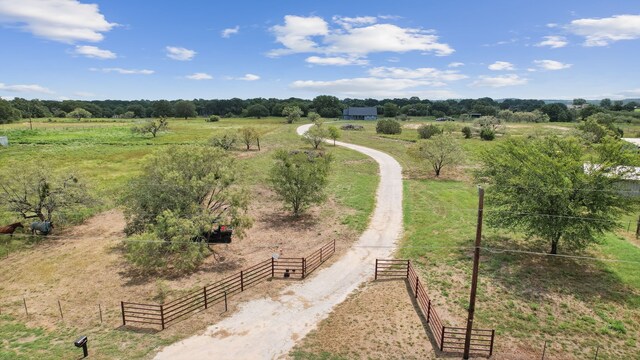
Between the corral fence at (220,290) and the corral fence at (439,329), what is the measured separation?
4531mm

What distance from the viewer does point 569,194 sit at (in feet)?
73.0

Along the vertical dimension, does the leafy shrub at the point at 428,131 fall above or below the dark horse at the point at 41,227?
above

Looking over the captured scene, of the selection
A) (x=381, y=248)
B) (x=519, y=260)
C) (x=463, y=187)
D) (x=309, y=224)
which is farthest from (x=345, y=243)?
(x=463, y=187)

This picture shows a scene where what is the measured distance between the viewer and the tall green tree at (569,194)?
22.0 metres

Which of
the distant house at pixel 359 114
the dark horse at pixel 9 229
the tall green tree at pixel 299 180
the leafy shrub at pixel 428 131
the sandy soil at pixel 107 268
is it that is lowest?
the sandy soil at pixel 107 268

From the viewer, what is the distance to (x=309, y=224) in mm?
31688

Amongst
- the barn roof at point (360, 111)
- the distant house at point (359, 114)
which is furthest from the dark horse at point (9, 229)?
the barn roof at point (360, 111)

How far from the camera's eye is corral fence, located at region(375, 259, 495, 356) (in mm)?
15781

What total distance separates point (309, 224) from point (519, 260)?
15866 millimetres

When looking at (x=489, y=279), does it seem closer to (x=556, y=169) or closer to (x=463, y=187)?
(x=556, y=169)

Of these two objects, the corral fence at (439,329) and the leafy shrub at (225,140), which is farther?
the leafy shrub at (225,140)

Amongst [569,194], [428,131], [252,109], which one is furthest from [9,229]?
[252,109]

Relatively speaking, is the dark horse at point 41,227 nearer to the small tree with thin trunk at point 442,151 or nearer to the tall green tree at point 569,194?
the tall green tree at point 569,194

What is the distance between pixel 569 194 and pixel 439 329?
12495 millimetres
